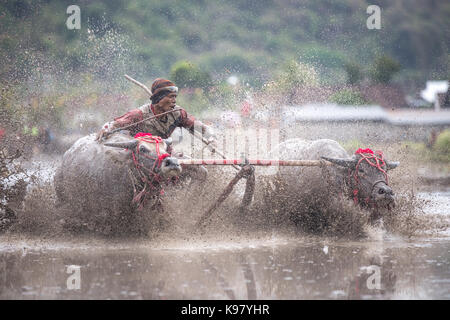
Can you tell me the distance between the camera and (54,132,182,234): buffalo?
843 cm

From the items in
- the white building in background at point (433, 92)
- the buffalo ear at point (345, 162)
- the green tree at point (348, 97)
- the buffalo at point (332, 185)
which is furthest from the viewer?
the white building in background at point (433, 92)

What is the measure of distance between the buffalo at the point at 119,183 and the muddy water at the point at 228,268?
0.27 m

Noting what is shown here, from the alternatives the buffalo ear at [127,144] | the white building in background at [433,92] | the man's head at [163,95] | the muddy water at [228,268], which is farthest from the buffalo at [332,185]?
the white building in background at [433,92]

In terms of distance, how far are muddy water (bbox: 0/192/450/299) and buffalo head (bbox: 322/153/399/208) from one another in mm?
499

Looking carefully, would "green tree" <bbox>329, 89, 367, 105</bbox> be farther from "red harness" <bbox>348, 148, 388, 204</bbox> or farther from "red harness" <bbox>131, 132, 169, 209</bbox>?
"red harness" <bbox>131, 132, 169, 209</bbox>

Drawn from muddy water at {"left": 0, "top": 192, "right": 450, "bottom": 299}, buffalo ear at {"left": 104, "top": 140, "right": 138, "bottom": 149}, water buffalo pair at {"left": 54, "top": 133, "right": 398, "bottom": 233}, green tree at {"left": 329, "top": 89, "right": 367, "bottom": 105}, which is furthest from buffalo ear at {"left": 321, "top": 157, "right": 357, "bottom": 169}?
green tree at {"left": 329, "top": 89, "right": 367, "bottom": 105}

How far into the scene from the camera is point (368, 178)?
8898 mm

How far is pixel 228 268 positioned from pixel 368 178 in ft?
8.62

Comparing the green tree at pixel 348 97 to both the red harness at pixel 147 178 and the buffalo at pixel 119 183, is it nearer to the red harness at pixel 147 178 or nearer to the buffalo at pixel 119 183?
the buffalo at pixel 119 183

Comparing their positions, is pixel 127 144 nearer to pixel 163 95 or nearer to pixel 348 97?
pixel 163 95

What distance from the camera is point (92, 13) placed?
5734 cm

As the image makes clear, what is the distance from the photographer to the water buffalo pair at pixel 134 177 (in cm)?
846

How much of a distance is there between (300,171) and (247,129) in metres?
6.67

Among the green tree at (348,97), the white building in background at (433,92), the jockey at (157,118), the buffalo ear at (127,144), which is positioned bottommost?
the buffalo ear at (127,144)
